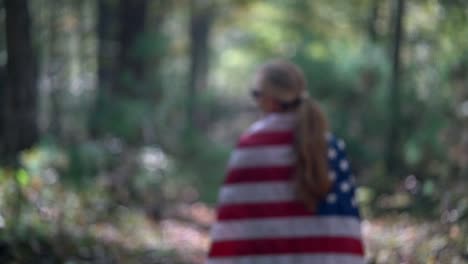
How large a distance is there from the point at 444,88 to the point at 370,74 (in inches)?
117

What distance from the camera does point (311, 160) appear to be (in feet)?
13.6

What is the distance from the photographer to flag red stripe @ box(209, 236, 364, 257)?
4176 mm

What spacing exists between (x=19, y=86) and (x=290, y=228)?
5801 millimetres

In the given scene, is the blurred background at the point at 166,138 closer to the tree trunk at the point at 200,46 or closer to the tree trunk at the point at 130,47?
the tree trunk at the point at 130,47

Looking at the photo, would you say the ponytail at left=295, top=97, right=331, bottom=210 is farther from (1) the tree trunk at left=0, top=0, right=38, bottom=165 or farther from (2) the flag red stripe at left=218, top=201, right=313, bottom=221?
(1) the tree trunk at left=0, top=0, right=38, bottom=165

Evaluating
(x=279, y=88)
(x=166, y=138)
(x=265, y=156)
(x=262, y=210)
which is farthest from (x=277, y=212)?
(x=166, y=138)

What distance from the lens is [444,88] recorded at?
9445 millimetres

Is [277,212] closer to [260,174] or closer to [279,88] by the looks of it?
[260,174]

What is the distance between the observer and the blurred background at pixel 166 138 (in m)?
7.30

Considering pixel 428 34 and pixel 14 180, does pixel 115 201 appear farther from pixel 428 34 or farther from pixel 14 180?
pixel 428 34

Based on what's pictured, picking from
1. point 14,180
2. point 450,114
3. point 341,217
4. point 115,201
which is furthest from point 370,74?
point 341,217

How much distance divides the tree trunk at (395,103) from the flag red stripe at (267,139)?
645cm

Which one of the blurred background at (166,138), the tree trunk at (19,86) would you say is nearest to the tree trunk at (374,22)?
the blurred background at (166,138)

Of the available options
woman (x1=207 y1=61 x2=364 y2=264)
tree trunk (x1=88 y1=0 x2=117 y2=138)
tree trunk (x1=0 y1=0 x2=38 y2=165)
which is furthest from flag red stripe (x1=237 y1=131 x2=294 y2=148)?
tree trunk (x1=88 y1=0 x2=117 y2=138)
